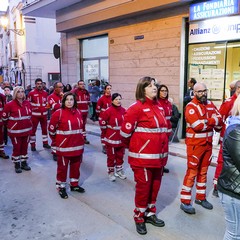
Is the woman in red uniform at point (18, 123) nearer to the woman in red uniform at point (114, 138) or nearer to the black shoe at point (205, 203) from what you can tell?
the woman in red uniform at point (114, 138)

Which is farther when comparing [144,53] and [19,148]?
[144,53]

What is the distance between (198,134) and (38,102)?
18.1ft

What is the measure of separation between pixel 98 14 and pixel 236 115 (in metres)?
10.1

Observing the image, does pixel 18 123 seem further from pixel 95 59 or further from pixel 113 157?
pixel 95 59

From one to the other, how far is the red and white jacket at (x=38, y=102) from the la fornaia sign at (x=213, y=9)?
15.2 feet

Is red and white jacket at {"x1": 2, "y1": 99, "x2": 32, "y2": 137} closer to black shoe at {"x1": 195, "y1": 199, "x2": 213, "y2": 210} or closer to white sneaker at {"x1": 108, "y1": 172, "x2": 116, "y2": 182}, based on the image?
white sneaker at {"x1": 108, "y1": 172, "x2": 116, "y2": 182}

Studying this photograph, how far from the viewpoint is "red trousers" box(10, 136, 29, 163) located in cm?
656

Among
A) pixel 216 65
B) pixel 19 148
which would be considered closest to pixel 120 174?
pixel 19 148

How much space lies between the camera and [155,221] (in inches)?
161

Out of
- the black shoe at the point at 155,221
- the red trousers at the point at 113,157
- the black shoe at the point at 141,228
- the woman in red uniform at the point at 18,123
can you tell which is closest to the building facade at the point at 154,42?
the red trousers at the point at 113,157

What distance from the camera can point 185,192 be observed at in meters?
4.51

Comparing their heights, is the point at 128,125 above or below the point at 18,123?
above

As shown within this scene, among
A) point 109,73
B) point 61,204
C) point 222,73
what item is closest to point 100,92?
point 109,73

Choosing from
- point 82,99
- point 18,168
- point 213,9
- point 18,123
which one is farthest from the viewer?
point 82,99
